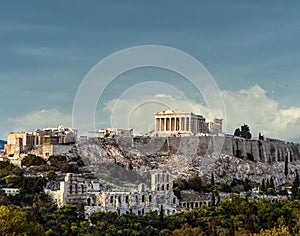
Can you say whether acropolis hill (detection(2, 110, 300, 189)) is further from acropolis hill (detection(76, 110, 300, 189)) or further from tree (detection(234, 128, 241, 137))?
tree (detection(234, 128, 241, 137))

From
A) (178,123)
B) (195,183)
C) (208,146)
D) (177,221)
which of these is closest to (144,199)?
(177,221)

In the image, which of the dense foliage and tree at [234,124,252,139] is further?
tree at [234,124,252,139]

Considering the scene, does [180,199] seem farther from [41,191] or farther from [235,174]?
[235,174]

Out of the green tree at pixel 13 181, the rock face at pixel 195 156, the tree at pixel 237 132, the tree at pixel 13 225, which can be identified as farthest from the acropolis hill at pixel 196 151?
the tree at pixel 13 225

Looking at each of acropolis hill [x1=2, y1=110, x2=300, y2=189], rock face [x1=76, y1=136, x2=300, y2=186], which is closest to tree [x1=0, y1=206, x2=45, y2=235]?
acropolis hill [x1=2, y1=110, x2=300, y2=189]

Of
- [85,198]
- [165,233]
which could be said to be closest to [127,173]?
[85,198]

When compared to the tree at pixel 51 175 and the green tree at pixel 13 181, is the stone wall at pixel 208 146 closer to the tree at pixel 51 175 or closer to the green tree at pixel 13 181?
the tree at pixel 51 175

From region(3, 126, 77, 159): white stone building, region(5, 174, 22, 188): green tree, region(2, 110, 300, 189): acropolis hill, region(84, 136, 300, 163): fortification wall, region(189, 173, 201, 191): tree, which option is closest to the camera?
region(5, 174, 22, 188): green tree
